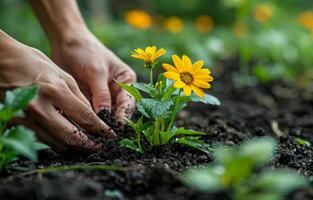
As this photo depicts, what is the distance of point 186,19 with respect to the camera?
8891 millimetres

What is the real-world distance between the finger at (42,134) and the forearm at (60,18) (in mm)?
819

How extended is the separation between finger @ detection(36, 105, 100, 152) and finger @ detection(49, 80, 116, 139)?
0.03 m

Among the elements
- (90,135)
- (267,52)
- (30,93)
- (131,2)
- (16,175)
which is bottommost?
(16,175)

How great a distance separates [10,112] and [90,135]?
499 millimetres

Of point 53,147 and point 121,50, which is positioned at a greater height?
point 121,50

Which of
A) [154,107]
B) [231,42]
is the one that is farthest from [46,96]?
[231,42]

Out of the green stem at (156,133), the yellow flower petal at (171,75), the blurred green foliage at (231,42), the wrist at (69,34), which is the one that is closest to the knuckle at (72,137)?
the green stem at (156,133)

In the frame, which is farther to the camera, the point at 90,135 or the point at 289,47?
the point at 289,47

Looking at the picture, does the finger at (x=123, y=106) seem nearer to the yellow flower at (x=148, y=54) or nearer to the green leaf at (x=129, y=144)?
the green leaf at (x=129, y=144)

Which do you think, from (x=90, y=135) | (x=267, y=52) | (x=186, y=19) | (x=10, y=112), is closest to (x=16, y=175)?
(x=10, y=112)

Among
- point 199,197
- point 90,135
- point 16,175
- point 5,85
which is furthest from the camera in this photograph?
point 90,135

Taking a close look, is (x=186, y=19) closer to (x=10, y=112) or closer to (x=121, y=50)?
(x=121, y=50)

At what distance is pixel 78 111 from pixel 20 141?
391mm

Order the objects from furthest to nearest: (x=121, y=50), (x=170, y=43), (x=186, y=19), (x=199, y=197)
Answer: (x=186, y=19)
(x=170, y=43)
(x=121, y=50)
(x=199, y=197)
